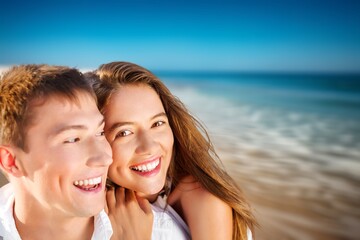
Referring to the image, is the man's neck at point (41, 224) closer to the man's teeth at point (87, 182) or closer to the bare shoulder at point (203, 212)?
the man's teeth at point (87, 182)

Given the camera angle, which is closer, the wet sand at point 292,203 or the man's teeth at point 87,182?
the man's teeth at point 87,182

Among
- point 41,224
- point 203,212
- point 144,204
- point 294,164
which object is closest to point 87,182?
point 41,224

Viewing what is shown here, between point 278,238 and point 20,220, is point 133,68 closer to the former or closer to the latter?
point 20,220

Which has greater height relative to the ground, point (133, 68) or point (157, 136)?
point (133, 68)

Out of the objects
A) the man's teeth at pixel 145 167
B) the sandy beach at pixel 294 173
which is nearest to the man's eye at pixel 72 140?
the man's teeth at pixel 145 167

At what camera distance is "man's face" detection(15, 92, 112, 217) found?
1640mm

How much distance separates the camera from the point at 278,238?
4109 millimetres

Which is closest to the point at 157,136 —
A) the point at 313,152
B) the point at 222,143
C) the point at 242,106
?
the point at 222,143

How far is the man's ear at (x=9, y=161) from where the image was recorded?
172cm

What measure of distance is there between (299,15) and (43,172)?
26.6 meters

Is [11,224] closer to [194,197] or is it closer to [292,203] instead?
[194,197]

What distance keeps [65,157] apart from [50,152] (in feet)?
0.18

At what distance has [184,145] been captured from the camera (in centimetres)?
233

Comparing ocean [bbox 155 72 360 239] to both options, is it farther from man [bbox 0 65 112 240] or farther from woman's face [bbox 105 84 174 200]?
man [bbox 0 65 112 240]
